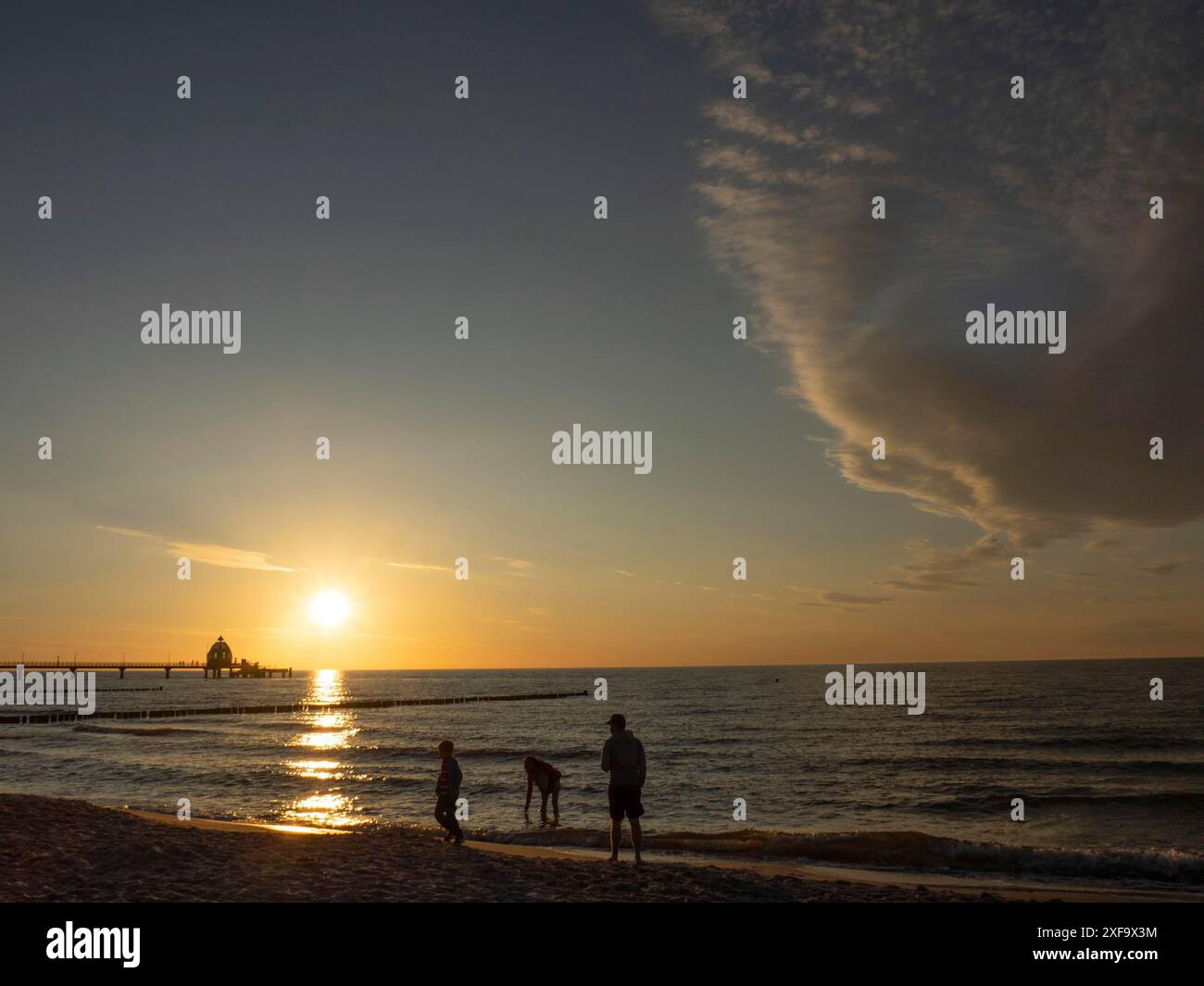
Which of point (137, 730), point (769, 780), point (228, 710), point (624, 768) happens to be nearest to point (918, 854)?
point (624, 768)

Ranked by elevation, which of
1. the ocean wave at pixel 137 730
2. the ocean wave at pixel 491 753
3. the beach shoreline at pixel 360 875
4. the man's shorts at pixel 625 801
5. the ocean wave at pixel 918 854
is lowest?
the ocean wave at pixel 137 730

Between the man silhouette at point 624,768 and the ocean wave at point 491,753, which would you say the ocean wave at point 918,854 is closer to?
the man silhouette at point 624,768

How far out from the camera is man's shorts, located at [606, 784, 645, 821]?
13.8 metres

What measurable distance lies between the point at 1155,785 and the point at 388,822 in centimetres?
3103

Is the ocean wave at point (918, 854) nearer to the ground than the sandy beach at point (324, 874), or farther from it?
nearer to the ground

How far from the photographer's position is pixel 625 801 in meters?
13.9

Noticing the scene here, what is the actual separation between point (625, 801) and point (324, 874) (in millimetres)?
4805

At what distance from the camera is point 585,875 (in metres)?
13.0

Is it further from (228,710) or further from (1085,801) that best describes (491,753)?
(228,710)

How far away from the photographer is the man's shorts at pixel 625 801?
13.8 m

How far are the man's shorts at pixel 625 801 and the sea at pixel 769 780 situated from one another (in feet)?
19.4

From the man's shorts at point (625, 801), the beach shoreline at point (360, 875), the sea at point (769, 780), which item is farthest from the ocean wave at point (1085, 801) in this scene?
the man's shorts at point (625, 801)
